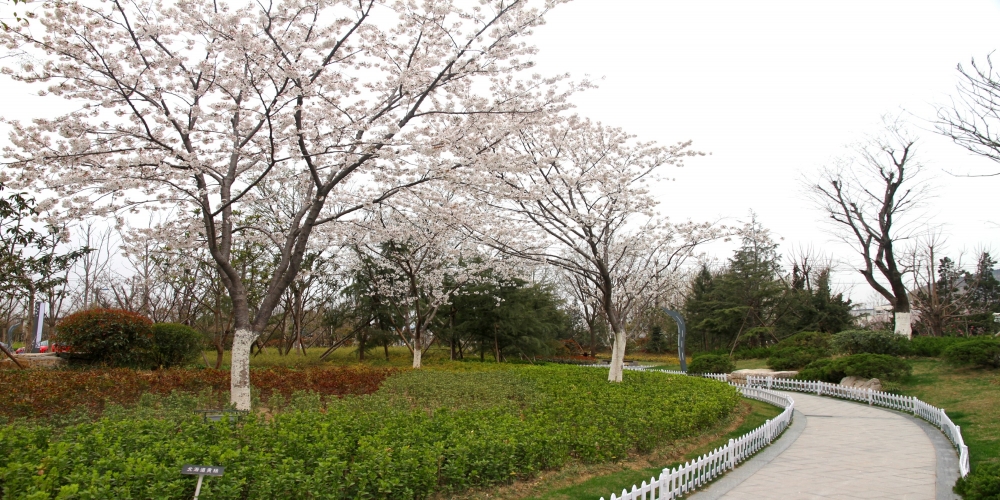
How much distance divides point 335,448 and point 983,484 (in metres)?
5.88

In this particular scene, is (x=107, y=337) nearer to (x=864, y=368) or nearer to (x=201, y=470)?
(x=201, y=470)

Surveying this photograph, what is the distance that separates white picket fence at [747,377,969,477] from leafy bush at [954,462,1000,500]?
1.67m

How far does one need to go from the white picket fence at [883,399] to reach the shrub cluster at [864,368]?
1.61 feet

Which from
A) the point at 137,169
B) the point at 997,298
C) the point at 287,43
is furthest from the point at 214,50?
the point at 997,298

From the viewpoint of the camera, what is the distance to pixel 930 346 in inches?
704

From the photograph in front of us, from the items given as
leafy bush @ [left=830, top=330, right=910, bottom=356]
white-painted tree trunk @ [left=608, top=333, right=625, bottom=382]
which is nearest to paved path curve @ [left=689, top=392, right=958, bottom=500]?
white-painted tree trunk @ [left=608, top=333, right=625, bottom=382]

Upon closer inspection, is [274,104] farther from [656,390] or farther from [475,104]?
[656,390]

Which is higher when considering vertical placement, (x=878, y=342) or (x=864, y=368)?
(x=878, y=342)

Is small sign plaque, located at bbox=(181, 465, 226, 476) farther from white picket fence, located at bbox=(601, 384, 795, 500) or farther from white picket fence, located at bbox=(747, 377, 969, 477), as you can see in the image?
white picket fence, located at bbox=(747, 377, 969, 477)

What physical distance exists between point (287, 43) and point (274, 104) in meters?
0.86

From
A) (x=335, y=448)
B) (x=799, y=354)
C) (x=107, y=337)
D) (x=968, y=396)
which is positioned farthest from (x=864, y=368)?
(x=107, y=337)

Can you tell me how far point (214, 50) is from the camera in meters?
8.41

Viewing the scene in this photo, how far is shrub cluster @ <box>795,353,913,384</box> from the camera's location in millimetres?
15484

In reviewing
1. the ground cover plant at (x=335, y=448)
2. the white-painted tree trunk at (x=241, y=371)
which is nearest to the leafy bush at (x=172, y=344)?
the ground cover plant at (x=335, y=448)
